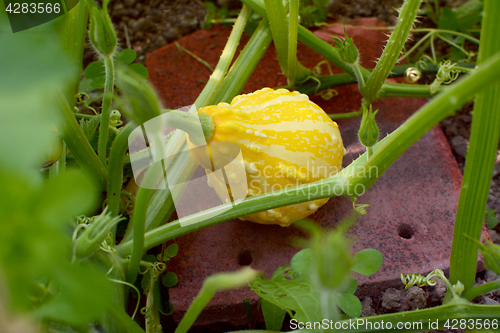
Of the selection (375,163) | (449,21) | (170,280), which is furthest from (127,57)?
(449,21)

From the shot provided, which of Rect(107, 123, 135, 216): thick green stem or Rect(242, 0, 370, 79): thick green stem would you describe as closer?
Rect(107, 123, 135, 216): thick green stem

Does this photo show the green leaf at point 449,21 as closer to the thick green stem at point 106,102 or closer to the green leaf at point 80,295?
the thick green stem at point 106,102

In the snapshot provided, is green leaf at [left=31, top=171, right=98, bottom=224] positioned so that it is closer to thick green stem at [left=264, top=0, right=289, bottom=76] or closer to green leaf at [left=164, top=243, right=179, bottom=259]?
green leaf at [left=164, top=243, right=179, bottom=259]

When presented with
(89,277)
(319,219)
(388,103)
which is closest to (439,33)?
(388,103)

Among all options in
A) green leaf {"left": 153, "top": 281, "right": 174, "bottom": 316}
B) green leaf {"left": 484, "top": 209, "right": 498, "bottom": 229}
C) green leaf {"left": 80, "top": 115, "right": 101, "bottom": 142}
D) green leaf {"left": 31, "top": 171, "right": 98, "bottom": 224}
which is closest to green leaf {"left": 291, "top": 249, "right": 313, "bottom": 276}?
green leaf {"left": 31, "top": 171, "right": 98, "bottom": 224}

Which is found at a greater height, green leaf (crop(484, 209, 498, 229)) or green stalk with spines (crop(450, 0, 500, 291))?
green stalk with spines (crop(450, 0, 500, 291))

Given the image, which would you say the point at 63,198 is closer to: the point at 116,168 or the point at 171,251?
the point at 116,168

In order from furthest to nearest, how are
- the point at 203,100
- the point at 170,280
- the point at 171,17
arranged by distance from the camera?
1. the point at 171,17
2. the point at 203,100
3. the point at 170,280
